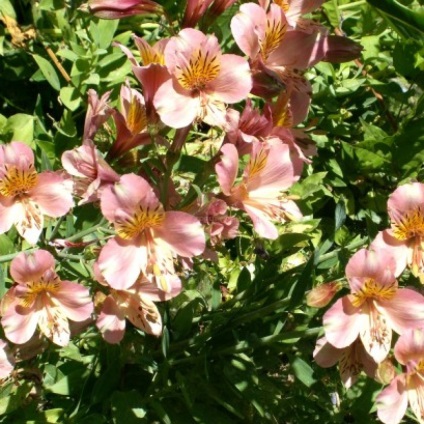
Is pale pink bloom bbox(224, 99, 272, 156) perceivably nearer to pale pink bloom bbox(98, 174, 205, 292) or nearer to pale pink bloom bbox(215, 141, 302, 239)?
pale pink bloom bbox(215, 141, 302, 239)

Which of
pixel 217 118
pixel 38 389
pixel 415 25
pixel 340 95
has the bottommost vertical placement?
pixel 38 389

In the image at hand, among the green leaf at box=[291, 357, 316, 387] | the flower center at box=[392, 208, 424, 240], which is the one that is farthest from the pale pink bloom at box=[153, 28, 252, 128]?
the green leaf at box=[291, 357, 316, 387]

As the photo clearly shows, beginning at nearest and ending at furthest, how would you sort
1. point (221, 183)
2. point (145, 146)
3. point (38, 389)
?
1. point (221, 183)
2. point (145, 146)
3. point (38, 389)

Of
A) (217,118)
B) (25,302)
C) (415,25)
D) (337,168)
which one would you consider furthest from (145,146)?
(337,168)

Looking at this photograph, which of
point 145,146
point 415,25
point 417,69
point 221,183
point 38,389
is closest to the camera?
point 415,25

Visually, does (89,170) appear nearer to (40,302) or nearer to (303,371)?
(40,302)

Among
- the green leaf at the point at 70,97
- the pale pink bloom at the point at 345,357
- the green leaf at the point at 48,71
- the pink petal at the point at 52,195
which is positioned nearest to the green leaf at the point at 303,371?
the pale pink bloom at the point at 345,357

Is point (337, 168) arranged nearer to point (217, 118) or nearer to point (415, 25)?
point (217, 118)
